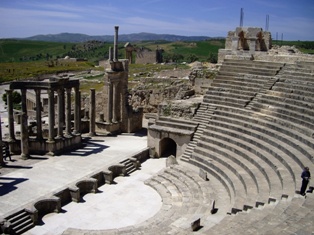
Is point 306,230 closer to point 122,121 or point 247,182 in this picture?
point 247,182

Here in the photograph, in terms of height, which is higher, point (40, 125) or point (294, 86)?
point (294, 86)

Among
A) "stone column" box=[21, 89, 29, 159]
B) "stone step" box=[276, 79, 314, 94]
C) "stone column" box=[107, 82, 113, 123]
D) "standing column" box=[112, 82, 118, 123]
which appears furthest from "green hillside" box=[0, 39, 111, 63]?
"stone step" box=[276, 79, 314, 94]

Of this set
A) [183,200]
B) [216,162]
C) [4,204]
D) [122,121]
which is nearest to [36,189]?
[4,204]

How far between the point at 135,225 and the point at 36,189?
5.56 meters

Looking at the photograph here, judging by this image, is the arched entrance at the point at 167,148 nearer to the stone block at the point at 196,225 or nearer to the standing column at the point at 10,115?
the standing column at the point at 10,115

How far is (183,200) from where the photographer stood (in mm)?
17375

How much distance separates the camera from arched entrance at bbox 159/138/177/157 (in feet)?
81.2

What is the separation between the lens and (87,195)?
18.8 meters

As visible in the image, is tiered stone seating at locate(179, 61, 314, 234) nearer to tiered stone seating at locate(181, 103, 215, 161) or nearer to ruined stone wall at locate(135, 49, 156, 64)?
tiered stone seating at locate(181, 103, 215, 161)

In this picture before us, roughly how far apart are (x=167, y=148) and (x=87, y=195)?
324 inches

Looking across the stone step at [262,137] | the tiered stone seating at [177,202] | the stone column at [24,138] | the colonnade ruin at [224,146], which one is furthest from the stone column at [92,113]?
the stone step at [262,137]

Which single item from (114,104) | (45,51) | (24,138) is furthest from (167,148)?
(45,51)

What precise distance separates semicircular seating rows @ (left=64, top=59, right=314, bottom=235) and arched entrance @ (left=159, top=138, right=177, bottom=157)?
2375 millimetres

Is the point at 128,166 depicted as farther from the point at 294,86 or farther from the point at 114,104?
the point at 294,86
